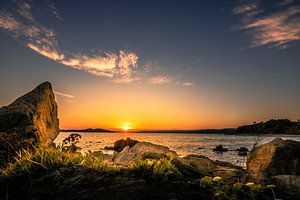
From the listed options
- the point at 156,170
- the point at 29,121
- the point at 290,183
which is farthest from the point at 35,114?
the point at 290,183

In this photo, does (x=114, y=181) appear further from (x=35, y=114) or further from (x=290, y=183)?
(x=35, y=114)

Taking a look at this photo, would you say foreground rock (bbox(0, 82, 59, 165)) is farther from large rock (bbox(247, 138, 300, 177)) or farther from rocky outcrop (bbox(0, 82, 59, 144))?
large rock (bbox(247, 138, 300, 177))

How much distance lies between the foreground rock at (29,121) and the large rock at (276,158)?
7.47 metres

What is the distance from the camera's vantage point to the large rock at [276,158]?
33.3 ft

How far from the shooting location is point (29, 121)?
8.89 meters

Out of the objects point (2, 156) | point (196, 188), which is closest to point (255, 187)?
point (196, 188)

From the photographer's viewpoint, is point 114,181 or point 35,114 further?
point 35,114

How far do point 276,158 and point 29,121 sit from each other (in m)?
8.95

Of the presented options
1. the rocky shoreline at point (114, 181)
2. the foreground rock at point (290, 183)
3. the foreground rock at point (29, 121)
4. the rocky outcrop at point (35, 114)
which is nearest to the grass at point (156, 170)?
the rocky shoreline at point (114, 181)

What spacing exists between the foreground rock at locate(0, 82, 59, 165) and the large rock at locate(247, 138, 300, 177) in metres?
7.47

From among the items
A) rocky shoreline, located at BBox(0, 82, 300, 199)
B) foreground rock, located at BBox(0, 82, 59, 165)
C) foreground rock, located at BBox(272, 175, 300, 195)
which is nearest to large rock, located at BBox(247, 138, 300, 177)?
foreground rock, located at BBox(272, 175, 300, 195)

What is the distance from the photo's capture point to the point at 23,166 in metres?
4.80

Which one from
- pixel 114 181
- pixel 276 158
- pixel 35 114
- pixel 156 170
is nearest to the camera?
pixel 114 181

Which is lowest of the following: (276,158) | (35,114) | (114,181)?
(276,158)
